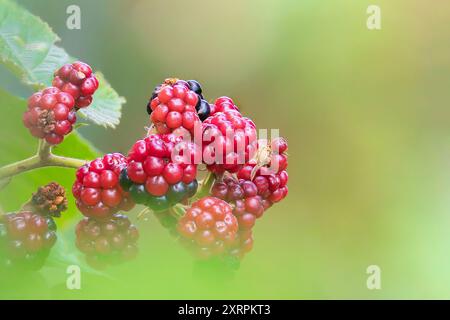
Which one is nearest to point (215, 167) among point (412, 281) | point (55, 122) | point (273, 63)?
point (55, 122)

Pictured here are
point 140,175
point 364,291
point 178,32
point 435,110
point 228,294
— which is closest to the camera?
point 140,175

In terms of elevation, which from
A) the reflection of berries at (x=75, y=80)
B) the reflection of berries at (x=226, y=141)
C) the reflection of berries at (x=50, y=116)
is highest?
the reflection of berries at (x=75, y=80)

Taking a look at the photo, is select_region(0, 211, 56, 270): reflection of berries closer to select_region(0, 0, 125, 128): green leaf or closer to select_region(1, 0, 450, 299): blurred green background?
select_region(0, 0, 125, 128): green leaf

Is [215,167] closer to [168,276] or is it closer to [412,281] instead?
[168,276]

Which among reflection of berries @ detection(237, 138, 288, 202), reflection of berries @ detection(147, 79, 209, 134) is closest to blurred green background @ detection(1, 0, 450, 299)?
reflection of berries @ detection(237, 138, 288, 202)

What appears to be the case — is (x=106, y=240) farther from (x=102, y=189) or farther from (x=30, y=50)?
(x=30, y=50)

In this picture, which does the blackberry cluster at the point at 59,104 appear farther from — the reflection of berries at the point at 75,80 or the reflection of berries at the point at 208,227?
the reflection of berries at the point at 208,227

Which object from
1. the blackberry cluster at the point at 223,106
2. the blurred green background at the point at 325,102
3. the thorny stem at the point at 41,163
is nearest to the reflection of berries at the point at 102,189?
the thorny stem at the point at 41,163
